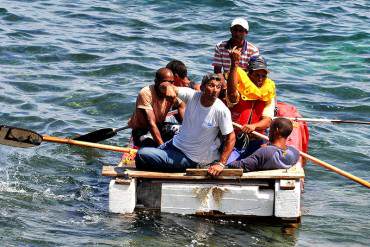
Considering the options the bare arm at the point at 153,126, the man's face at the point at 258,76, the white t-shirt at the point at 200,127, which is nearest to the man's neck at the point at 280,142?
the white t-shirt at the point at 200,127

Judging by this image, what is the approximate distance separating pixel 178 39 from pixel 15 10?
4.60 m

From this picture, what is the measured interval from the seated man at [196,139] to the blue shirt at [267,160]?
299mm

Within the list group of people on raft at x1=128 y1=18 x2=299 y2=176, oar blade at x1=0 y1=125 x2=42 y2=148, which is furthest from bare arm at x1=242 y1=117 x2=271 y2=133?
oar blade at x1=0 y1=125 x2=42 y2=148

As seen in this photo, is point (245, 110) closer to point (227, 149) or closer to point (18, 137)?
point (227, 149)

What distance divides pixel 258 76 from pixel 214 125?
1209 millimetres

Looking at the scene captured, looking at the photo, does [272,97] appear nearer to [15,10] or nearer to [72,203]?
[72,203]

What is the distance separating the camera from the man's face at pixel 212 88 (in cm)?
894

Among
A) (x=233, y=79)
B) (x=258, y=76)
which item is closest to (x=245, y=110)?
(x=258, y=76)

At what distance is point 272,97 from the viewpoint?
10.2m

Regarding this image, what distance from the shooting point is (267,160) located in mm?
9328

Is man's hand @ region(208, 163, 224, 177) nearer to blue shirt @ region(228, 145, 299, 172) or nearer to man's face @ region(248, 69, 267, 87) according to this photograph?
blue shirt @ region(228, 145, 299, 172)

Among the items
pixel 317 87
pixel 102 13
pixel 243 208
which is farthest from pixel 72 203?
pixel 102 13

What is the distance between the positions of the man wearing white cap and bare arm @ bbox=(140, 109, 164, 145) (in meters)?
1.83

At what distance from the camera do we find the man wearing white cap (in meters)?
11.2
